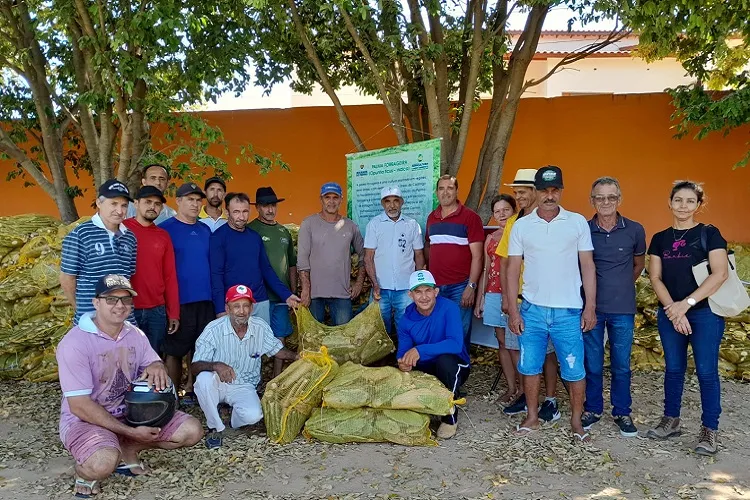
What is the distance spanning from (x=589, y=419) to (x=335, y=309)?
7.49ft

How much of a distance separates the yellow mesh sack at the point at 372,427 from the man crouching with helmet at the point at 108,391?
0.86 meters

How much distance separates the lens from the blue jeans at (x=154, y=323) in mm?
4684

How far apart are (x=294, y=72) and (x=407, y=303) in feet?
14.6

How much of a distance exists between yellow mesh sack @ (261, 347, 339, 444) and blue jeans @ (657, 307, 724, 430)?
2.41 m

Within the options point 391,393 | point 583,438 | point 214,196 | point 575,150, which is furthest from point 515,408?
point 575,150

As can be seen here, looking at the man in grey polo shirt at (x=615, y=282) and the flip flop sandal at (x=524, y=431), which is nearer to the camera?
the man in grey polo shirt at (x=615, y=282)

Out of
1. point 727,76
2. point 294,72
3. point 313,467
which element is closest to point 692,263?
point 313,467

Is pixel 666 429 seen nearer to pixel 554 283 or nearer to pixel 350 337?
pixel 554 283

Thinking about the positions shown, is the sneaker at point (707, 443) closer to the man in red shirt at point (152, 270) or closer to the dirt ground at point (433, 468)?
the dirt ground at point (433, 468)

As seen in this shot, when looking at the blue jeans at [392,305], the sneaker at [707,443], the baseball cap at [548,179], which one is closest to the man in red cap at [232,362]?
the blue jeans at [392,305]

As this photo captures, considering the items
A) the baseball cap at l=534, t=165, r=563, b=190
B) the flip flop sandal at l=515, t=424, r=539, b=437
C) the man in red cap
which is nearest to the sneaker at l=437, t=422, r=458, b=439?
the flip flop sandal at l=515, t=424, r=539, b=437

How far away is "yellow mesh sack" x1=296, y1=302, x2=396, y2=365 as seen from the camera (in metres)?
5.10

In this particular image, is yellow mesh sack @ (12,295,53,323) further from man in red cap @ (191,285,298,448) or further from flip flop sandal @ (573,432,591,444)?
flip flop sandal @ (573,432,591,444)

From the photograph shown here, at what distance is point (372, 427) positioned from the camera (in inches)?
172
